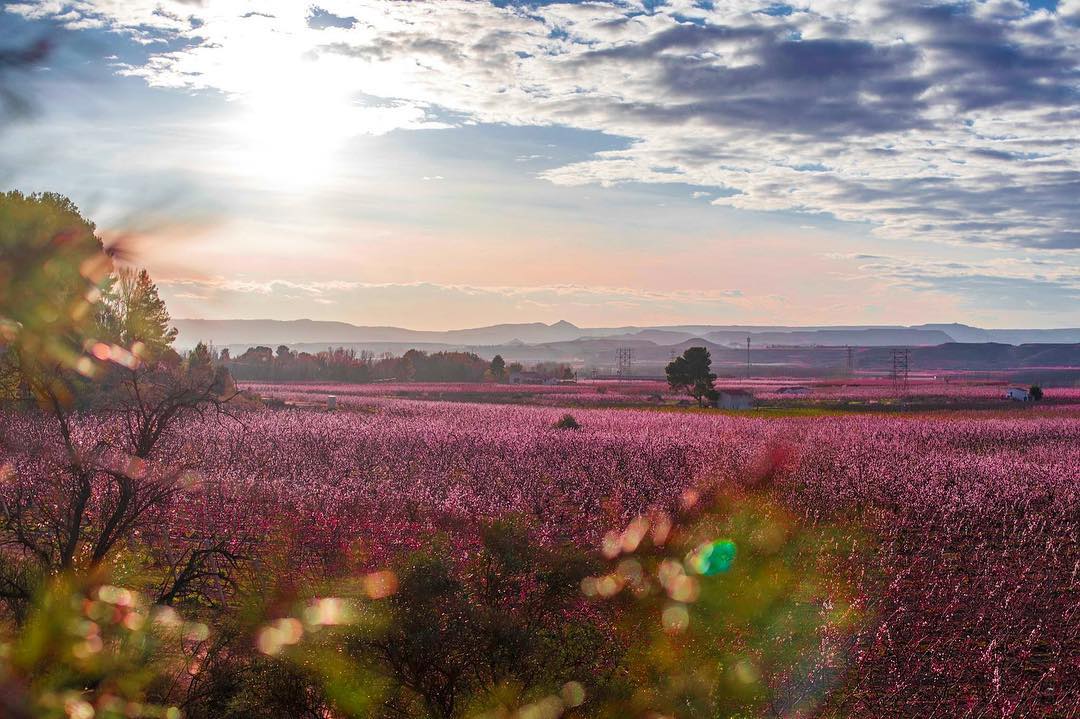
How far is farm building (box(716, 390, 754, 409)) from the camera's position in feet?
219

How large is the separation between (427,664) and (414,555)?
3.66 ft

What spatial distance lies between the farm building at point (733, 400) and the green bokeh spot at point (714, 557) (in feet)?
164

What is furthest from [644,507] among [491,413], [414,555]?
[491,413]

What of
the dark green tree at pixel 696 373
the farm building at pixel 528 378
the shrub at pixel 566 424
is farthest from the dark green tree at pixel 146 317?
the farm building at pixel 528 378

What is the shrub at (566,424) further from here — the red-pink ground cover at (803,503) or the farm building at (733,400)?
the farm building at (733,400)

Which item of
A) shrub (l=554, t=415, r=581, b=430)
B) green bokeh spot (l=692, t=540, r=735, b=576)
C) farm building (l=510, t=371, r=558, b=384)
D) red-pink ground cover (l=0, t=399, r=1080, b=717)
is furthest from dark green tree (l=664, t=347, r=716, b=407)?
green bokeh spot (l=692, t=540, r=735, b=576)

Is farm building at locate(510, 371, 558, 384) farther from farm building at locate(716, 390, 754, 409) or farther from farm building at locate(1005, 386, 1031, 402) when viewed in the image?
farm building at locate(1005, 386, 1031, 402)

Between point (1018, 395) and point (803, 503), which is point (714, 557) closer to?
point (803, 503)

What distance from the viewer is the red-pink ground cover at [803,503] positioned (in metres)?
11.5

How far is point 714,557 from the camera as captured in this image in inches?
642

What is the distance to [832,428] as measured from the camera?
1639 inches

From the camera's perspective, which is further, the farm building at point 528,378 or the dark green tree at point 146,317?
the farm building at point 528,378

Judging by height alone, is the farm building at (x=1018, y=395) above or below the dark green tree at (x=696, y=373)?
below

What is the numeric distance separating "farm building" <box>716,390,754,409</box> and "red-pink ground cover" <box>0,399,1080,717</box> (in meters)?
29.0
